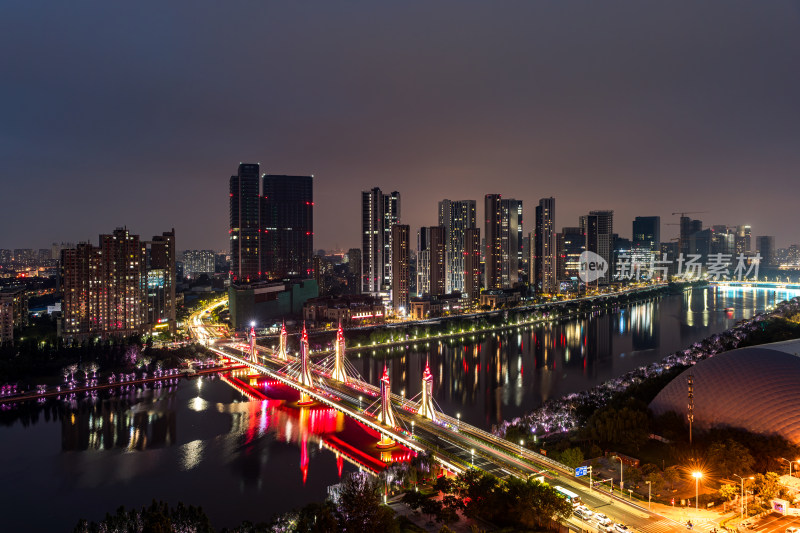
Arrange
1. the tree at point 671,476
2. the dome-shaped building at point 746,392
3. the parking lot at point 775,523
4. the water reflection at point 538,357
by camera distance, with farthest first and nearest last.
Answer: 1. the water reflection at point 538,357
2. the dome-shaped building at point 746,392
3. the tree at point 671,476
4. the parking lot at point 775,523

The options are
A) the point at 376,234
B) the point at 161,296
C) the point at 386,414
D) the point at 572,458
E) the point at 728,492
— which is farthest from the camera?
the point at 376,234

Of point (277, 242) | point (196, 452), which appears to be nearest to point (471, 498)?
point (196, 452)

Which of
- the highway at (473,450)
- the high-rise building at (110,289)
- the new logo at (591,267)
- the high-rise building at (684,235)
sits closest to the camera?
the highway at (473,450)

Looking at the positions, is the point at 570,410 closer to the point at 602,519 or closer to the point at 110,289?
the point at 602,519

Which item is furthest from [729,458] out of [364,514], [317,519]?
[317,519]

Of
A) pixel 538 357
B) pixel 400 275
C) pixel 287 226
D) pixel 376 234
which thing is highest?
pixel 287 226

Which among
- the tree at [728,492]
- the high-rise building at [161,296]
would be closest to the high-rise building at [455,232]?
the high-rise building at [161,296]

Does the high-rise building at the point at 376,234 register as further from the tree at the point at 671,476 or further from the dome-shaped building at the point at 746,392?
the tree at the point at 671,476

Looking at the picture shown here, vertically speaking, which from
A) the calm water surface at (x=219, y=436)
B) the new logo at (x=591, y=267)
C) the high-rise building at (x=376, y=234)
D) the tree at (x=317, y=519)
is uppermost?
the high-rise building at (x=376, y=234)
